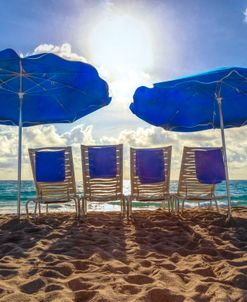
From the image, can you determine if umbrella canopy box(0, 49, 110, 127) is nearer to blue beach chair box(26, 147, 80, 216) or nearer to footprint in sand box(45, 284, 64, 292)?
blue beach chair box(26, 147, 80, 216)

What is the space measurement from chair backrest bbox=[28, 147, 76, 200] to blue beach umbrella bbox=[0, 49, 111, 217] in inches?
10.6

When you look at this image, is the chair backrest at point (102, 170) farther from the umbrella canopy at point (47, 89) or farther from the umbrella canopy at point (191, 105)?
the umbrella canopy at point (191, 105)

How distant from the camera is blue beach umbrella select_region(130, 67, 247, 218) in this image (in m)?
5.30

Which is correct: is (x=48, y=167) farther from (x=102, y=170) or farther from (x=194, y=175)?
(x=194, y=175)

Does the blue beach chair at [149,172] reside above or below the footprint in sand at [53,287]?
above

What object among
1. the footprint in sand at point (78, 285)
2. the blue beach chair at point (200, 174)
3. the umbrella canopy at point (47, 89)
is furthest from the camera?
the blue beach chair at point (200, 174)

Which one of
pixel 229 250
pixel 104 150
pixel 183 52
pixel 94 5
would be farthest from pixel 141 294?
pixel 94 5

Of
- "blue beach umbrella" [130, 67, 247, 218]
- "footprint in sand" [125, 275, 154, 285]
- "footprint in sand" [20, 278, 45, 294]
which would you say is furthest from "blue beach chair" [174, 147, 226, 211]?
"footprint in sand" [20, 278, 45, 294]

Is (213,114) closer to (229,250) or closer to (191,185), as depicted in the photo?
(191,185)

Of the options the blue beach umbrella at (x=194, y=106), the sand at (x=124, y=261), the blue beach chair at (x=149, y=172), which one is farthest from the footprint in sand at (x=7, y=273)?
the blue beach umbrella at (x=194, y=106)

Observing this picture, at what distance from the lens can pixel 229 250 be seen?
3.23 m

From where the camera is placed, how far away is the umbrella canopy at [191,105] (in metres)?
5.50

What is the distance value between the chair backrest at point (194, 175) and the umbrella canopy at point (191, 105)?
0.90 m

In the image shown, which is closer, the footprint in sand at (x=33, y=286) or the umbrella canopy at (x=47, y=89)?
the footprint in sand at (x=33, y=286)
